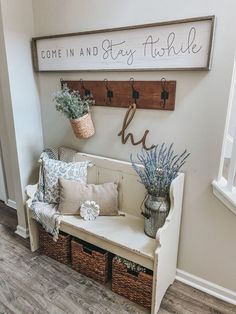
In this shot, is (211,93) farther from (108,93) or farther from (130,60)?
(108,93)

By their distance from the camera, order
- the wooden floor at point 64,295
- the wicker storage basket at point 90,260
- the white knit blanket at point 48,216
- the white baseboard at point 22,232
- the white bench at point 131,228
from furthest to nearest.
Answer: the white baseboard at point 22,232, the white knit blanket at point 48,216, the wicker storage basket at point 90,260, the wooden floor at point 64,295, the white bench at point 131,228

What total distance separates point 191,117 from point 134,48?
0.59 metres

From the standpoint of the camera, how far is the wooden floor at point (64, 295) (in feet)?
5.29

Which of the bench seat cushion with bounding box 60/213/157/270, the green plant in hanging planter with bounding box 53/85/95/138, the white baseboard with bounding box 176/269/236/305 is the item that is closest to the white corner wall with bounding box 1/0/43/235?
the green plant in hanging planter with bounding box 53/85/95/138

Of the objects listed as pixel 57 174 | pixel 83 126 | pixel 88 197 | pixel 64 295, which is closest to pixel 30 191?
pixel 57 174

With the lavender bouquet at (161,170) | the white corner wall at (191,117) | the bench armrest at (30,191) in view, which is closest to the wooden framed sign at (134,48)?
the white corner wall at (191,117)

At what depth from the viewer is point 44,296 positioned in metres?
1.70

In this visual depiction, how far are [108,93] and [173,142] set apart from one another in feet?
1.99

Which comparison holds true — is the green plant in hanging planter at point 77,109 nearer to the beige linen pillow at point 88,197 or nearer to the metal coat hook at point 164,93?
the beige linen pillow at point 88,197

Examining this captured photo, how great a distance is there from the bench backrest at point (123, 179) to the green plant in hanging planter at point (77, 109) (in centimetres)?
24

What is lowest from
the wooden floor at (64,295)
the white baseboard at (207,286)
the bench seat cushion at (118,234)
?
the wooden floor at (64,295)

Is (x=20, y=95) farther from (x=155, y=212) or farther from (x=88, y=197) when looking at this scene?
(x=155, y=212)

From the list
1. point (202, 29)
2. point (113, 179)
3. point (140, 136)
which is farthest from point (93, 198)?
point (202, 29)

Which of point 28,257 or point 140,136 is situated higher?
point 140,136
